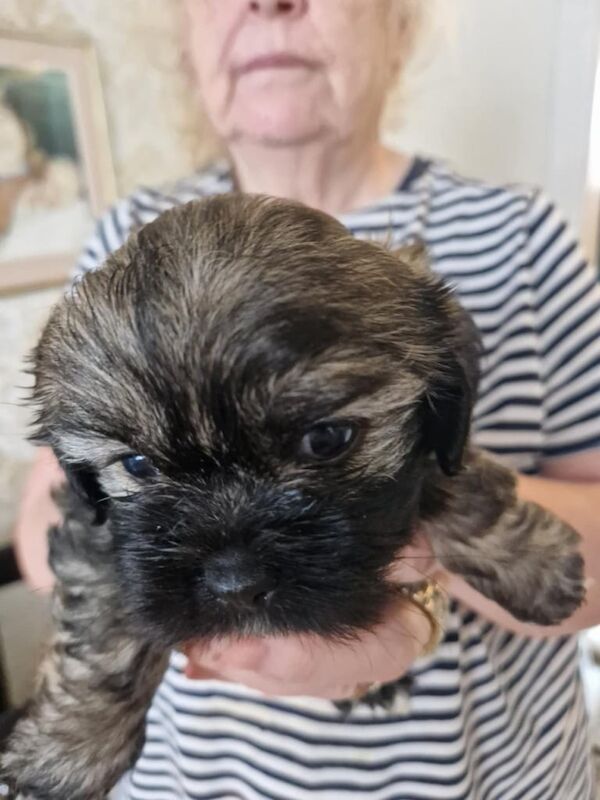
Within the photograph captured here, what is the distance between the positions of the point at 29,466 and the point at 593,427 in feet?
4.97

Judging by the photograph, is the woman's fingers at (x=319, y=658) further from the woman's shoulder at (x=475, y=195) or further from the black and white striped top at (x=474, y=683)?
the woman's shoulder at (x=475, y=195)

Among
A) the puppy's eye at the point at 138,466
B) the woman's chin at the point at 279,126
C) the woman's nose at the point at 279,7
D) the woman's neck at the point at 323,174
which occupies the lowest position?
the puppy's eye at the point at 138,466

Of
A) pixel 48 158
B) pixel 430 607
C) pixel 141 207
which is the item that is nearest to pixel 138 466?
pixel 430 607

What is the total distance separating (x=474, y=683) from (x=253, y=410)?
601 millimetres

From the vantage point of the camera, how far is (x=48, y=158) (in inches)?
75.7

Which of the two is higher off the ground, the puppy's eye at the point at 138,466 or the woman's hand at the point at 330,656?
the puppy's eye at the point at 138,466

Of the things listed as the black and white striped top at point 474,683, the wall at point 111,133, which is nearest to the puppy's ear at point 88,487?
the black and white striped top at point 474,683

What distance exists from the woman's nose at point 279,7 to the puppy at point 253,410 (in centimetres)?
42

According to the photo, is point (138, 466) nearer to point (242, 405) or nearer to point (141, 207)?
point (242, 405)

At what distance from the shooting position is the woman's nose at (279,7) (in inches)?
37.1

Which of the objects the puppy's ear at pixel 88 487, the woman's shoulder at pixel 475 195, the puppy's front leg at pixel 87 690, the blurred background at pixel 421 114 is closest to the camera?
the puppy's ear at pixel 88 487

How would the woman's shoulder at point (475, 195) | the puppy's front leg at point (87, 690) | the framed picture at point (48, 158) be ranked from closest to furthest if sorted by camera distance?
1. the puppy's front leg at point (87, 690)
2. the woman's shoulder at point (475, 195)
3. the framed picture at point (48, 158)

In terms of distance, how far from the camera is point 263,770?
973 mm

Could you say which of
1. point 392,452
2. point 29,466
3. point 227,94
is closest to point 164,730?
point 392,452
